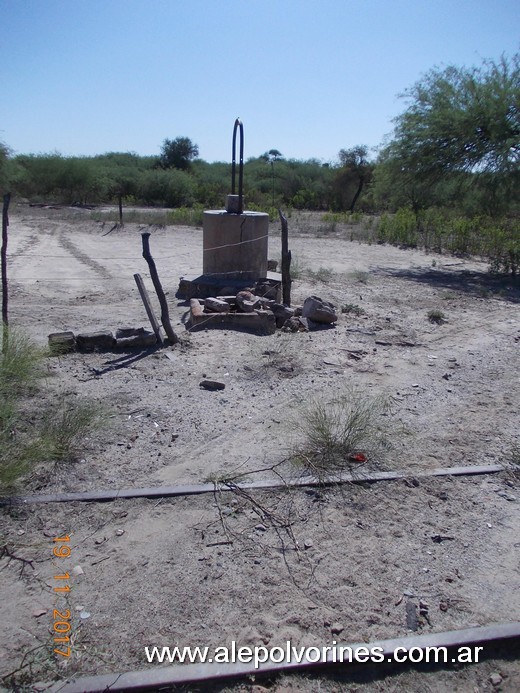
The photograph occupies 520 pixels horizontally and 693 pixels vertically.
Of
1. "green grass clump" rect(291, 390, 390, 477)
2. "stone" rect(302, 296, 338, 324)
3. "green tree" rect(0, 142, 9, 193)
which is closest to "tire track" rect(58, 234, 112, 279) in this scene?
"stone" rect(302, 296, 338, 324)

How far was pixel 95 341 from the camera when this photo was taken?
713cm

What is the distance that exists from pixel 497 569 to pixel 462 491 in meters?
0.89

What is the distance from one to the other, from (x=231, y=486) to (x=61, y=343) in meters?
3.50

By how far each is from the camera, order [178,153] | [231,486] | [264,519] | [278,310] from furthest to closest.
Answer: [178,153] → [278,310] → [231,486] → [264,519]

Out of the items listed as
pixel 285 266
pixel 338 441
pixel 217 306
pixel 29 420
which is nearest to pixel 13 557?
pixel 29 420

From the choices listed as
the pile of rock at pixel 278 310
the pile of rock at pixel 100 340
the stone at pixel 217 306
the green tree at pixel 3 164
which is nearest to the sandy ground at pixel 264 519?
the pile of rock at pixel 100 340

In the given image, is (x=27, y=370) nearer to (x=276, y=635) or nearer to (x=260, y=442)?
(x=260, y=442)

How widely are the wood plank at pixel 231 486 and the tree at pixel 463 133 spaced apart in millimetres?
12045

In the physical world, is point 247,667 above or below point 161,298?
below

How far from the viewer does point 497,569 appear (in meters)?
3.50

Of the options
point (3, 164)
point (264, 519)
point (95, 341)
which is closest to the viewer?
point (264, 519)

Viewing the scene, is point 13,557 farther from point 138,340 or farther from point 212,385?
point 138,340

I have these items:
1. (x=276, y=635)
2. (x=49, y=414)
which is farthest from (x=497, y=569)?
(x=49, y=414)

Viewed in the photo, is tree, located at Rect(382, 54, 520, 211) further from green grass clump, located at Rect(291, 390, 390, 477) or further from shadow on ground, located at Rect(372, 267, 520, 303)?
green grass clump, located at Rect(291, 390, 390, 477)
